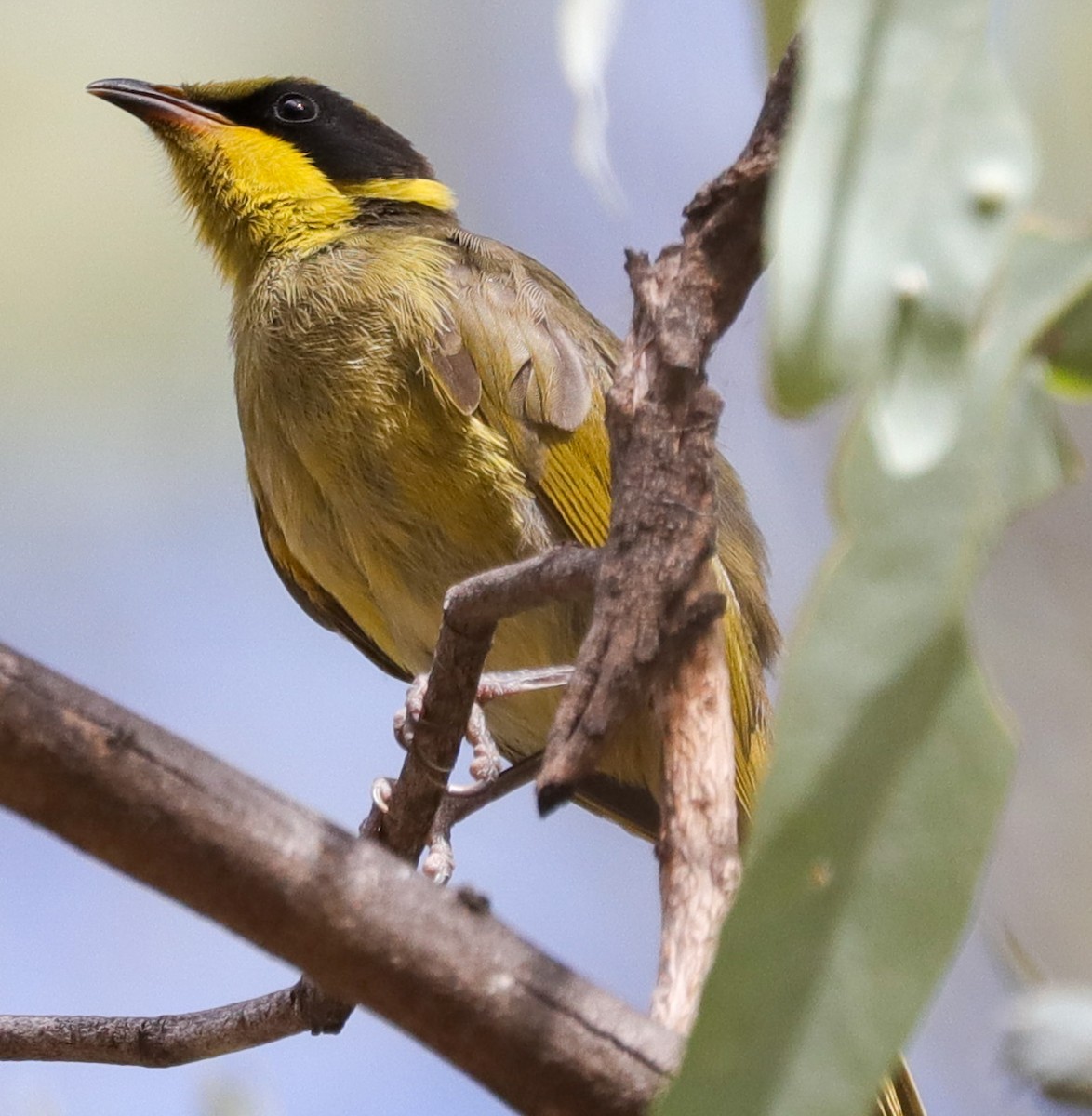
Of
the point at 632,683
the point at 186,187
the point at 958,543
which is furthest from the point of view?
the point at 186,187

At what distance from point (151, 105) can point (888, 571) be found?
8.73 ft

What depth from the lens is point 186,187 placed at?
125 inches

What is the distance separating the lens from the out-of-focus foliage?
92 centimetres

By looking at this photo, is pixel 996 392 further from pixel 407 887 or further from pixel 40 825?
pixel 40 825

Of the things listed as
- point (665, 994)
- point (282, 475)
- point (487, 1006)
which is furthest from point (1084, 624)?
point (487, 1006)

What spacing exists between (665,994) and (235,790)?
0.50m

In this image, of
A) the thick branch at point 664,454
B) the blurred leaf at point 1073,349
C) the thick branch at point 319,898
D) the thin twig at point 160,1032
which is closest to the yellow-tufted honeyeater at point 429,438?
the thin twig at point 160,1032

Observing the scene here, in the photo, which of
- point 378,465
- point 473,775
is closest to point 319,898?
point 473,775

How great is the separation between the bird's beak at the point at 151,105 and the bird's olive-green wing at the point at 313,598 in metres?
0.84

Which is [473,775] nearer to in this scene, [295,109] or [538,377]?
[538,377]

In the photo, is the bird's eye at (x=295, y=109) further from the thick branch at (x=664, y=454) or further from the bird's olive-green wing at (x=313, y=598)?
the thick branch at (x=664, y=454)

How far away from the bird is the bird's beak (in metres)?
0.27

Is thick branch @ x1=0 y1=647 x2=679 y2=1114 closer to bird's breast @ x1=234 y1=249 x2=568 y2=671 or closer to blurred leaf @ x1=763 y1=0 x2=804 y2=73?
blurred leaf @ x1=763 y1=0 x2=804 y2=73

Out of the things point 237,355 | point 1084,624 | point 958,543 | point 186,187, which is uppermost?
point 1084,624
